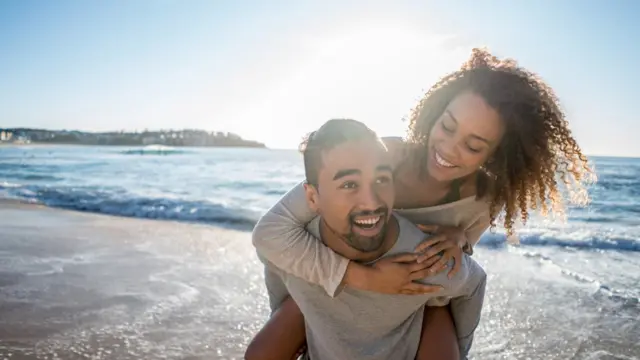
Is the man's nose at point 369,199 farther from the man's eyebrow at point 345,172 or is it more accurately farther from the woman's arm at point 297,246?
the woman's arm at point 297,246

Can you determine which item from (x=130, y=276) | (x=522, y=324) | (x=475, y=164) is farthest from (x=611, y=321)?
(x=130, y=276)

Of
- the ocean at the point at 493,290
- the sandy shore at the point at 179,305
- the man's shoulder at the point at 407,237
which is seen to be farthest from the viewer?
the ocean at the point at 493,290

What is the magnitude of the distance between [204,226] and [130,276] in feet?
14.5

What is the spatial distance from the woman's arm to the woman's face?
889 millimetres

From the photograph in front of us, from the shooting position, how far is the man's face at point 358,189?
2.60m

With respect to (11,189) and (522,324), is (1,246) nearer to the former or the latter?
(522,324)

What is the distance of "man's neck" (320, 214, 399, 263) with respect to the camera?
9.26 feet

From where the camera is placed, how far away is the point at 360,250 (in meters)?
2.77

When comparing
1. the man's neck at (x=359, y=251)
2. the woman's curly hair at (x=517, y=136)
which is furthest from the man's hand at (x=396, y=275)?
the woman's curly hair at (x=517, y=136)

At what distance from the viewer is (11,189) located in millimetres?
16188

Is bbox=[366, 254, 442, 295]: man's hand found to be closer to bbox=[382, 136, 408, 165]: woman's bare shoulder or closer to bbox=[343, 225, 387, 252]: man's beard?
bbox=[343, 225, 387, 252]: man's beard

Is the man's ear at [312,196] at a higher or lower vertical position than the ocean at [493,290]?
higher

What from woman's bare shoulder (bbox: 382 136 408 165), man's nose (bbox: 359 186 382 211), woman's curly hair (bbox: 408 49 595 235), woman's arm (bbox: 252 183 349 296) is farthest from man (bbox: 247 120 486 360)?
woman's curly hair (bbox: 408 49 595 235)

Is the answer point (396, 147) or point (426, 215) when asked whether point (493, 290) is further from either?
point (396, 147)
